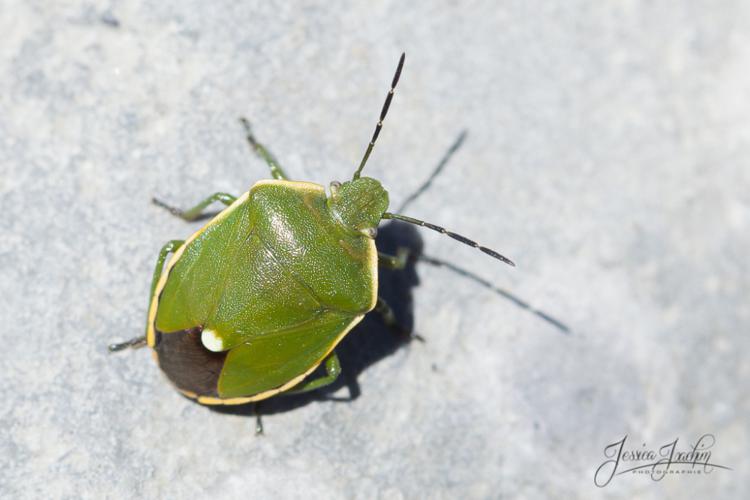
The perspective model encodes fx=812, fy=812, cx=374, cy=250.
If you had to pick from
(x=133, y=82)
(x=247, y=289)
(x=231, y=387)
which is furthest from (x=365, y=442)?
(x=133, y=82)

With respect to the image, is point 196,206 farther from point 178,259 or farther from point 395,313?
point 395,313

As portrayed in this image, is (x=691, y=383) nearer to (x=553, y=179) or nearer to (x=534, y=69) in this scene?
(x=553, y=179)

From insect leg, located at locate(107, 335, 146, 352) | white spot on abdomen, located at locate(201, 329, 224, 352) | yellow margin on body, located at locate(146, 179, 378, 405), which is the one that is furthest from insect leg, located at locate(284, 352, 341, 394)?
insect leg, located at locate(107, 335, 146, 352)

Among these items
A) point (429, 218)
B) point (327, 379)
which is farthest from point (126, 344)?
point (429, 218)

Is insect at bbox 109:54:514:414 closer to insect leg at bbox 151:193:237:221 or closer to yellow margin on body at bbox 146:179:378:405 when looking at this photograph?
yellow margin on body at bbox 146:179:378:405

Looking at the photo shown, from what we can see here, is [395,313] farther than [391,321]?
Yes

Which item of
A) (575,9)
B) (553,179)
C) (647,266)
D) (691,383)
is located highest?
(575,9)
